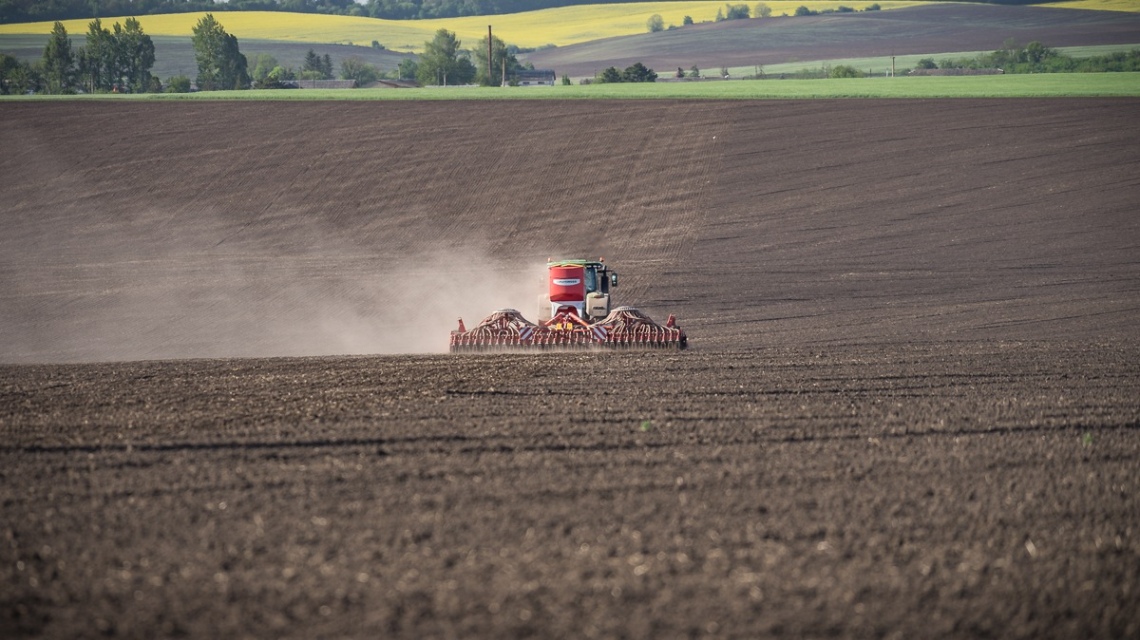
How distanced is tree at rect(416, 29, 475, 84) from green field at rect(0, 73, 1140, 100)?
2309cm

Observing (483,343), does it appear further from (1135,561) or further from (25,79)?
(25,79)

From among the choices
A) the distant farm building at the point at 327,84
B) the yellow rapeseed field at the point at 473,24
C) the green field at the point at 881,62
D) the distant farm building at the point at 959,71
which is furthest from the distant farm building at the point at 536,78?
the yellow rapeseed field at the point at 473,24

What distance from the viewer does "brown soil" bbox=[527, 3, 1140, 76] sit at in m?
101

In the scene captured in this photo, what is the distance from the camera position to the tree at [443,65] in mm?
91500

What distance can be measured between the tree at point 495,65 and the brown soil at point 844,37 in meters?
12.4

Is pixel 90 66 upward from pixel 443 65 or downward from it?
upward

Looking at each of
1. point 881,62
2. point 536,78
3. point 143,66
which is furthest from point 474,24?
point 881,62

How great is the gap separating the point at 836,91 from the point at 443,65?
38.3m

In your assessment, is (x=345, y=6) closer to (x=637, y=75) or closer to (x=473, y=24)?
(x=473, y=24)

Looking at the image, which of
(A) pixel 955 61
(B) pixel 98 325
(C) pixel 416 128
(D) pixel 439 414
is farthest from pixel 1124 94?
(D) pixel 439 414

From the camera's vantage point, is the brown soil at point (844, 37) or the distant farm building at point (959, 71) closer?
the distant farm building at point (959, 71)

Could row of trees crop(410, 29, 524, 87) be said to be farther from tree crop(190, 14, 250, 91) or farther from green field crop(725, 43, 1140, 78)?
green field crop(725, 43, 1140, 78)

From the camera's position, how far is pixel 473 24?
150375mm

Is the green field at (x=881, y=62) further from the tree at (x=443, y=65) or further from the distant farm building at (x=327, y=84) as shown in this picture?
the distant farm building at (x=327, y=84)
